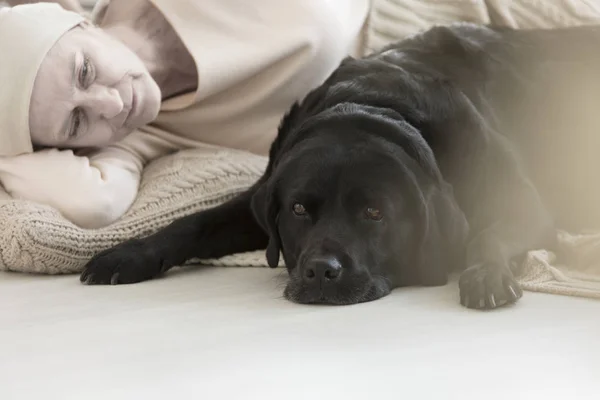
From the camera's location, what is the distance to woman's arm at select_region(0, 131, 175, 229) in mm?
1738

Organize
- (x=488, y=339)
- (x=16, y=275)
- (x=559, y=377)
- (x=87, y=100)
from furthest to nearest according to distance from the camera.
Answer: (x=87, y=100)
(x=16, y=275)
(x=488, y=339)
(x=559, y=377)

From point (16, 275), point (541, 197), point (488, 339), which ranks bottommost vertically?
point (16, 275)

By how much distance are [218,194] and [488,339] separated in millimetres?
905

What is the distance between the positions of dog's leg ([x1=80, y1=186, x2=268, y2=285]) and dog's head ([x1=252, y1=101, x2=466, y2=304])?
252 mm

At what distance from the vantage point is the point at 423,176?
1.41m

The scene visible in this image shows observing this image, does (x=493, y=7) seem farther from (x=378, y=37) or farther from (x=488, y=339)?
(x=488, y=339)

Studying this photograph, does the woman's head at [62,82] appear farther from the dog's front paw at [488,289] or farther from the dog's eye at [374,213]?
the dog's front paw at [488,289]

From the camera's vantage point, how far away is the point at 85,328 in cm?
120

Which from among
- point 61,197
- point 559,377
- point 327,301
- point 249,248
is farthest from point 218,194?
point 559,377

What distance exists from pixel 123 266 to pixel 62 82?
0.45 m

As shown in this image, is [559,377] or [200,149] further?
[200,149]

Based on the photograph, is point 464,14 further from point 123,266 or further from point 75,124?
point 123,266

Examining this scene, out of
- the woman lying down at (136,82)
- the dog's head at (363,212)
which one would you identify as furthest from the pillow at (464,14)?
the dog's head at (363,212)

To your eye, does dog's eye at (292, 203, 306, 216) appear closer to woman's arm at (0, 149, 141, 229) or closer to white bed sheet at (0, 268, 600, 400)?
white bed sheet at (0, 268, 600, 400)
